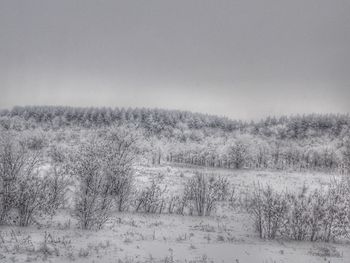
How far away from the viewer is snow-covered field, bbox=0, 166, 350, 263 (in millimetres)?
10773

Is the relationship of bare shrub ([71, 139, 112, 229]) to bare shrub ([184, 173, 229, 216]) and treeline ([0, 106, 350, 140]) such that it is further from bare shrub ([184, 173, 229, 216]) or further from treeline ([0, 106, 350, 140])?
treeline ([0, 106, 350, 140])

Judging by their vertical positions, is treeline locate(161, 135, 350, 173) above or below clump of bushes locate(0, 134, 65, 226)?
below

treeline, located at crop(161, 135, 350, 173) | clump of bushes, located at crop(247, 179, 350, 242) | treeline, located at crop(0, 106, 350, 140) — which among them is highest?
treeline, located at crop(0, 106, 350, 140)

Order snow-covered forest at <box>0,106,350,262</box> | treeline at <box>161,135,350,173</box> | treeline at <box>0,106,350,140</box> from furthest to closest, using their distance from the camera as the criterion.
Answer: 1. treeline at <box>0,106,350,140</box>
2. treeline at <box>161,135,350,173</box>
3. snow-covered forest at <box>0,106,350,262</box>

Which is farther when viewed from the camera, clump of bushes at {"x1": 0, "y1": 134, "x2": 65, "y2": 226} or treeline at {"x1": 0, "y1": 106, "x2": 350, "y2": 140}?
treeline at {"x1": 0, "y1": 106, "x2": 350, "y2": 140}

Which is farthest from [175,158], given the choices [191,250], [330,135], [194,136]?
[330,135]

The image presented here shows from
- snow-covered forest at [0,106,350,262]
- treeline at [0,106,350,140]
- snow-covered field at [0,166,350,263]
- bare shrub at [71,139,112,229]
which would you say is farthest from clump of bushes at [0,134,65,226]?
treeline at [0,106,350,140]

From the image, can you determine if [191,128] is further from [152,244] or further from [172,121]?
[152,244]

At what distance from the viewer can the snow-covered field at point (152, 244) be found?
1077 cm

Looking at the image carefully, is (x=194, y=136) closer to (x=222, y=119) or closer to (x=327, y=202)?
(x=222, y=119)

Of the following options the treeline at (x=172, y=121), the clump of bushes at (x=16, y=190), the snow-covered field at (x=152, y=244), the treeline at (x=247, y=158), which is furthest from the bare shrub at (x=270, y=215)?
the treeline at (x=172, y=121)

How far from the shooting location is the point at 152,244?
500 inches

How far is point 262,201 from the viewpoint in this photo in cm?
1591

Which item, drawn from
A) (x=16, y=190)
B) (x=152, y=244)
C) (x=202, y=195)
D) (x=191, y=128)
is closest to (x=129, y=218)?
(x=202, y=195)
